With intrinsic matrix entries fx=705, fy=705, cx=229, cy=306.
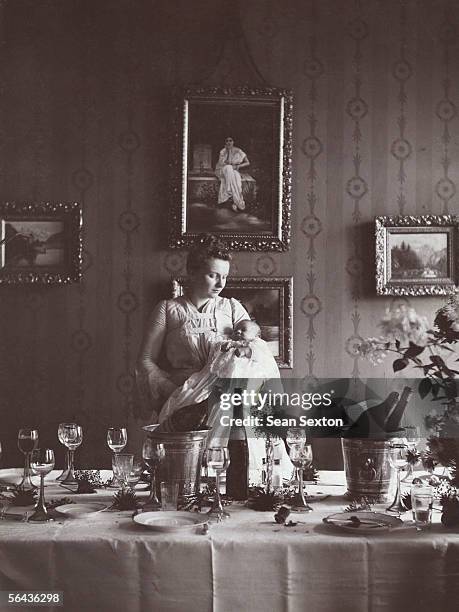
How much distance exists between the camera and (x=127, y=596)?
6.25ft

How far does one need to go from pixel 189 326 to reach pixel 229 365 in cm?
71

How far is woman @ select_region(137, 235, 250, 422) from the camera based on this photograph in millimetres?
3678

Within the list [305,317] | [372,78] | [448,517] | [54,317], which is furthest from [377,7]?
[448,517]

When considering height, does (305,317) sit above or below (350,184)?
below

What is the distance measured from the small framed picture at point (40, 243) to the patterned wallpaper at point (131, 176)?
0.07m

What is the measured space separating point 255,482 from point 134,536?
84 centimetres

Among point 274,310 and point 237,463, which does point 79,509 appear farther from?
point 274,310

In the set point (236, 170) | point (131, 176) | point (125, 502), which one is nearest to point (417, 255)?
point (236, 170)

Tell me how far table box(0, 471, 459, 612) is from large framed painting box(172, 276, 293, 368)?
264 centimetres

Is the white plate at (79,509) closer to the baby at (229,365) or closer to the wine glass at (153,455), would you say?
the wine glass at (153,455)

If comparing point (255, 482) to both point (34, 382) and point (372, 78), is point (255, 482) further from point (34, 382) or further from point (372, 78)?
point (372, 78)

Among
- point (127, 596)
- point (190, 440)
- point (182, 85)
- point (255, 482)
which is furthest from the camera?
point (182, 85)

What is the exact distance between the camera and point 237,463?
2408 millimetres

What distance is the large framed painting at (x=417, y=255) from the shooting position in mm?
4598
